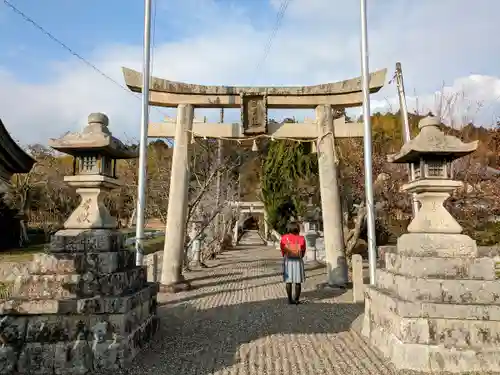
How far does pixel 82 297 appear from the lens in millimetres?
4879

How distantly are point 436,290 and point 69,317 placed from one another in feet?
13.5

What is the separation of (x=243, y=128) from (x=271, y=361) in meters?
6.55

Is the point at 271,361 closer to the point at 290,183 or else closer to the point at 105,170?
the point at 105,170

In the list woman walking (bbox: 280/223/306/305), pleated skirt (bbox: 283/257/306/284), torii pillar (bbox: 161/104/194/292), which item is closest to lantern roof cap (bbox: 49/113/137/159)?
woman walking (bbox: 280/223/306/305)

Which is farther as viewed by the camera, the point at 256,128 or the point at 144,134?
the point at 256,128

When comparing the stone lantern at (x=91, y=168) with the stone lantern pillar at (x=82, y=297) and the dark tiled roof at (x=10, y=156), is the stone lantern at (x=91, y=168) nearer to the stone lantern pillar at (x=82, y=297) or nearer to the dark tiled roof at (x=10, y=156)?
the stone lantern pillar at (x=82, y=297)

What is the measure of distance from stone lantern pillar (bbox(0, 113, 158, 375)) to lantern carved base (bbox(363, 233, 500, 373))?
313 centimetres

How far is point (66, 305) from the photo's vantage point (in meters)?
4.75

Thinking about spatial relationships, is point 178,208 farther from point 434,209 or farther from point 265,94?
point 434,209

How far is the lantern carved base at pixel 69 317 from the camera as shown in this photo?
4.62 m

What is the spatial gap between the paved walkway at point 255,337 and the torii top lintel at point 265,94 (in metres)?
4.81

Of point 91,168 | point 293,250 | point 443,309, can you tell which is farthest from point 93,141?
point 293,250

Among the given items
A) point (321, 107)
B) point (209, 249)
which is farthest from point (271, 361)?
point (209, 249)

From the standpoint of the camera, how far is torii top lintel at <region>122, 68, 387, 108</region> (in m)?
10.6
